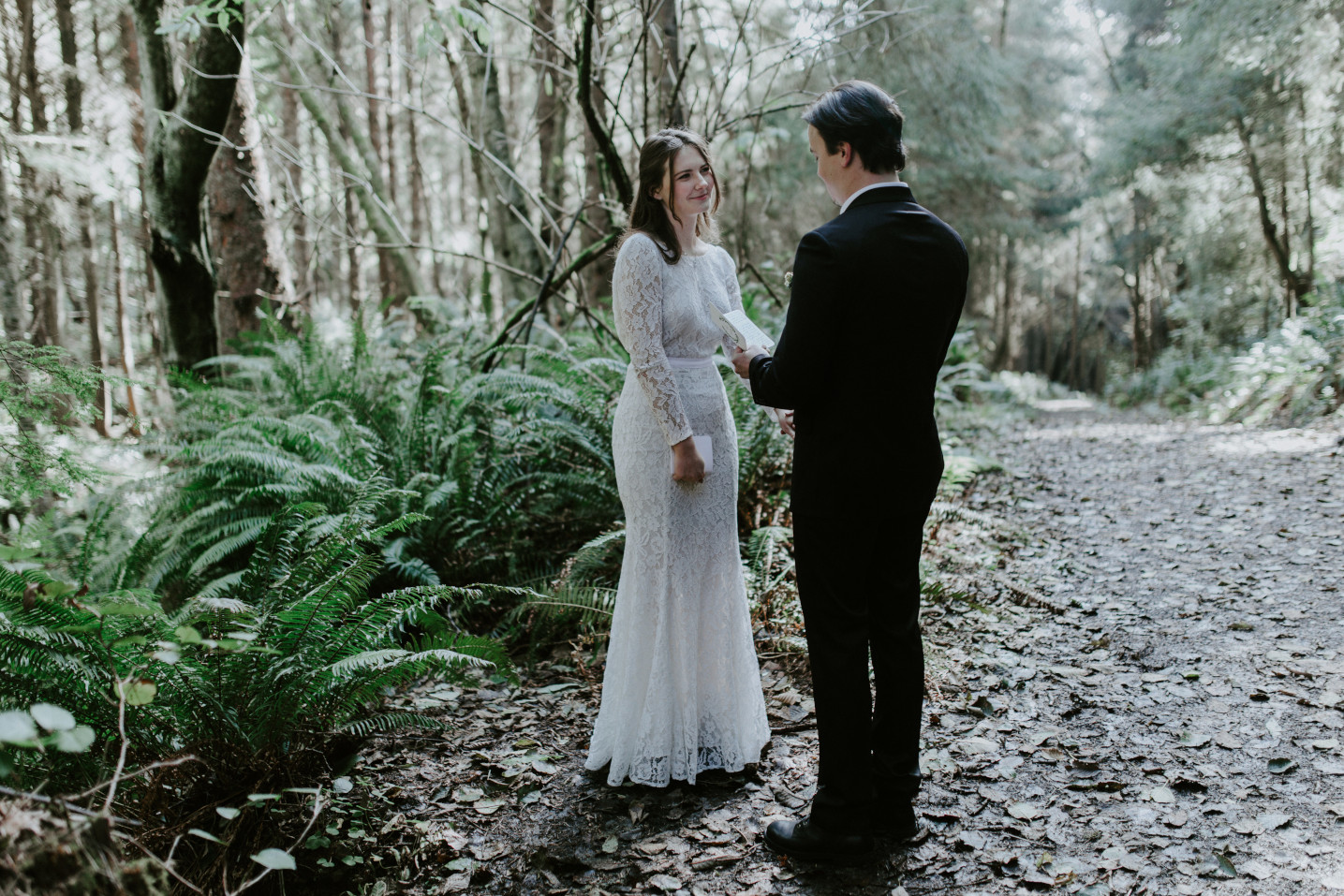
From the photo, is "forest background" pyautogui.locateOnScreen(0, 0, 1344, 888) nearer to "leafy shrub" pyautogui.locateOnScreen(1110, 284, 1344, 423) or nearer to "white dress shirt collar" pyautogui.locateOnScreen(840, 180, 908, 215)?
"leafy shrub" pyautogui.locateOnScreen(1110, 284, 1344, 423)

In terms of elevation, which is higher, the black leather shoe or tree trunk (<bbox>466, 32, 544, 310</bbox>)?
tree trunk (<bbox>466, 32, 544, 310</bbox>)

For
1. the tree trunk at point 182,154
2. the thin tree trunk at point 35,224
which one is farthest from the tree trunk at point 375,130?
the thin tree trunk at point 35,224

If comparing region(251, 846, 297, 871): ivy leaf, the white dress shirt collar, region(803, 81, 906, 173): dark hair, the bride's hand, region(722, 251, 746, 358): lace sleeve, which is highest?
region(803, 81, 906, 173): dark hair

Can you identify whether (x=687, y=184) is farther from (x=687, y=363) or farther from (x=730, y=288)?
(x=687, y=363)

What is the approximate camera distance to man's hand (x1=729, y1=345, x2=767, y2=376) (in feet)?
8.94

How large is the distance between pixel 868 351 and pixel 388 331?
8.80 metres

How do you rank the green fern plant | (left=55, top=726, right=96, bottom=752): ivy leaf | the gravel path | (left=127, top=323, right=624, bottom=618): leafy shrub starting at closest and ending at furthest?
(left=55, top=726, right=96, bottom=752): ivy leaf → the green fern plant → the gravel path → (left=127, top=323, right=624, bottom=618): leafy shrub

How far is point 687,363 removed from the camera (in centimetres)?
313

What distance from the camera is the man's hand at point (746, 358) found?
8.94 feet

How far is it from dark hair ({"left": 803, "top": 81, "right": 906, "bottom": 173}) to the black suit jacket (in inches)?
4.0

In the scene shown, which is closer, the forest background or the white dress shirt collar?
the white dress shirt collar

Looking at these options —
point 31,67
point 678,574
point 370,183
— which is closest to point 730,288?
point 678,574

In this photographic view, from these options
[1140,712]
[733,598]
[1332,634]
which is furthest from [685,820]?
[1332,634]

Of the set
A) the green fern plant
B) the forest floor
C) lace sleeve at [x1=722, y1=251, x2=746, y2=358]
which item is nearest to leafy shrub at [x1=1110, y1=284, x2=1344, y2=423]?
the forest floor
